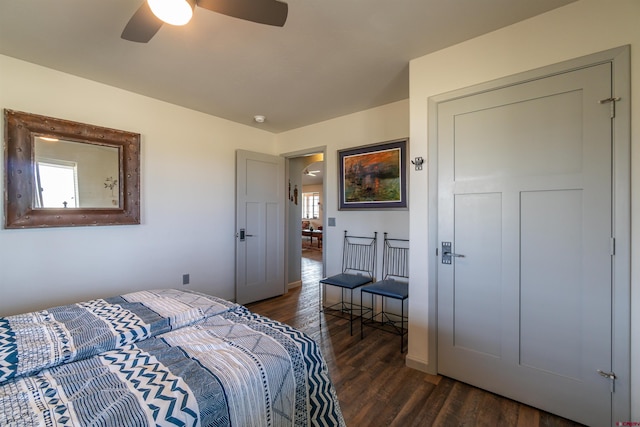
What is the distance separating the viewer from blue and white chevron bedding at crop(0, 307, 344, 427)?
0.81m

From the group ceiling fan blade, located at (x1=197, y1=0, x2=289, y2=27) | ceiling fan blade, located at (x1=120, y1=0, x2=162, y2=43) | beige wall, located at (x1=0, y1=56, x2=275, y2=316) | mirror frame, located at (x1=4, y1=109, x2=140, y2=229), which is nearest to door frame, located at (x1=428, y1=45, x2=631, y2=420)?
ceiling fan blade, located at (x1=197, y1=0, x2=289, y2=27)

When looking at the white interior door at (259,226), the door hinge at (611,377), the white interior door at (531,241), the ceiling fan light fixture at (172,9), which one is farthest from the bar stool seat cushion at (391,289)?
the ceiling fan light fixture at (172,9)

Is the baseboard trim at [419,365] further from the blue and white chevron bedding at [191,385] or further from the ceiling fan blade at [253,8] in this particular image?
the ceiling fan blade at [253,8]

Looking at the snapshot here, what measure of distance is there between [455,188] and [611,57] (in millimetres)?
1065

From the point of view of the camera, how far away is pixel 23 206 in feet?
7.34

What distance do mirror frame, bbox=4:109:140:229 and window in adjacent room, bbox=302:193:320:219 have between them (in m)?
8.64

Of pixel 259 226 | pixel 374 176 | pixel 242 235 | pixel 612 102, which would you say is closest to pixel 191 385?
pixel 612 102

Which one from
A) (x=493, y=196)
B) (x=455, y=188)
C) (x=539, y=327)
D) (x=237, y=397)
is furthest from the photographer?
(x=455, y=188)

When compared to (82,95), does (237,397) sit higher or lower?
lower

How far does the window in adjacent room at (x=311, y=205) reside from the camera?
1137 centimetres

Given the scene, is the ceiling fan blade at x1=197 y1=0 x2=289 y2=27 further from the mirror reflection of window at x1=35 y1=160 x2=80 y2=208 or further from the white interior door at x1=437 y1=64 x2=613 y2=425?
the mirror reflection of window at x1=35 y1=160 x2=80 y2=208

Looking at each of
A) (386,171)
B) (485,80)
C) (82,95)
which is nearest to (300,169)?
(386,171)

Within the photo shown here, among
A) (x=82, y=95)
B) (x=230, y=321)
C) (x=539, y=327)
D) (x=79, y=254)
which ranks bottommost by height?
(x=539, y=327)

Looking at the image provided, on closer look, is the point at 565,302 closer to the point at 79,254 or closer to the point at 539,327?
the point at 539,327
